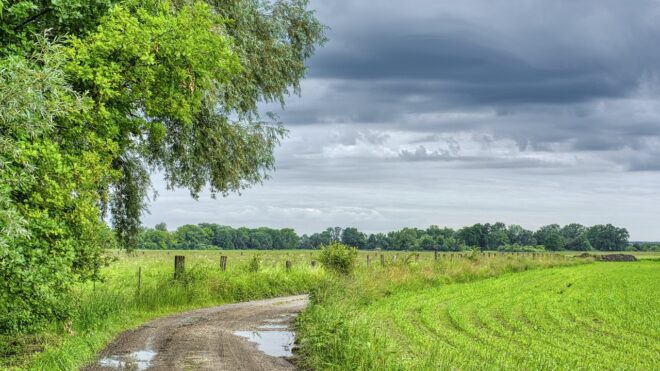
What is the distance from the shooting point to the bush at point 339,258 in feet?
109

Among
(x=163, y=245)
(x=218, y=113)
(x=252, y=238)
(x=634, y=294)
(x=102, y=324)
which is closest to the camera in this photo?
(x=102, y=324)

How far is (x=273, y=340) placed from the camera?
1764cm

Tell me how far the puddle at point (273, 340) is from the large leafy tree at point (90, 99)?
4.40 metres

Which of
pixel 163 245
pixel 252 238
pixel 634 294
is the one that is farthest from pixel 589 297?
pixel 252 238

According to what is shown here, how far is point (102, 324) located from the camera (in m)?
18.7

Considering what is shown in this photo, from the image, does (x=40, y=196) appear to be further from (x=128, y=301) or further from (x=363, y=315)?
(x=128, y=301)

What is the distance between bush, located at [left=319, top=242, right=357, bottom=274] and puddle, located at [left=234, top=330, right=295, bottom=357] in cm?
1414

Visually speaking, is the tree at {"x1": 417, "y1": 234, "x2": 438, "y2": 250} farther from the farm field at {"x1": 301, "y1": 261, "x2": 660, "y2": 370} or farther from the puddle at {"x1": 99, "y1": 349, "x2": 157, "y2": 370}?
the puddle at {"x1": 99, "y1": 349, "x2": 157, "y2": 370}

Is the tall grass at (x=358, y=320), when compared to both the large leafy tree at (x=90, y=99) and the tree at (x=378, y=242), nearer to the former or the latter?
the large leafy tree at (x=90, y=99)

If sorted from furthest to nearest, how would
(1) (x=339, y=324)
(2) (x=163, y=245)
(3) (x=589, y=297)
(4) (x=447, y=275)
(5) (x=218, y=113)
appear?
(2) (x=163, y=245) → (4) (x=447, y=275) → (3) (x=589, y=297) → (5) (x=218, y=113) → (1) (x=339, y=324)

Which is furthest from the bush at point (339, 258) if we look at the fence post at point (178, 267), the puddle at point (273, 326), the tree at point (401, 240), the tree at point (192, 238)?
the tree at point (401, 240)

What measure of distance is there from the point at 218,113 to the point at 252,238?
513ft

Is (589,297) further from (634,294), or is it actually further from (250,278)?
(250,278)

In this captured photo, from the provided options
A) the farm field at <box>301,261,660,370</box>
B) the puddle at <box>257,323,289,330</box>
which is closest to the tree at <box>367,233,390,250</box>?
the farm field at <box>301,261,660,370</box>
